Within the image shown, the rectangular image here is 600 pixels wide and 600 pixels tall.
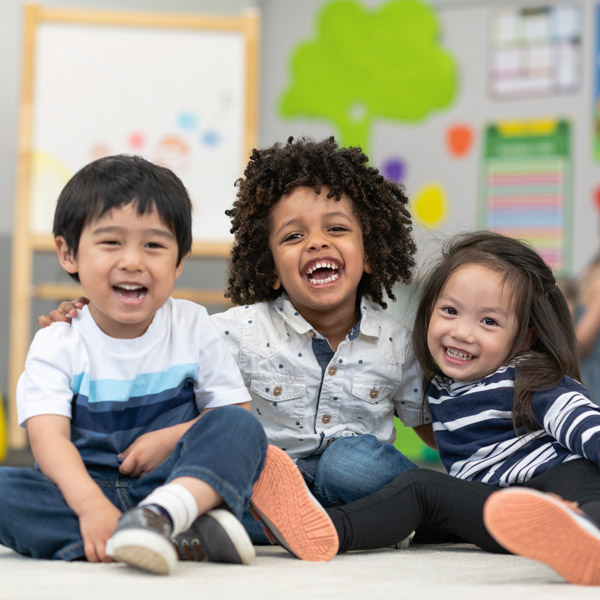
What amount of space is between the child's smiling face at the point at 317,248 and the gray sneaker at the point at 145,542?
22.4 inches

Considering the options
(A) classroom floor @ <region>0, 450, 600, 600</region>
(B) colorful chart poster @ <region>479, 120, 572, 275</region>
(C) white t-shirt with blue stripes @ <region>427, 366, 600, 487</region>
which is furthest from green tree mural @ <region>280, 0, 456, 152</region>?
(A) classroom floor @ <region>0, 450, 600, 600</region>

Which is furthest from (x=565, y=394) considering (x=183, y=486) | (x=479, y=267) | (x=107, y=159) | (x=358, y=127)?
(x=358, y=127)

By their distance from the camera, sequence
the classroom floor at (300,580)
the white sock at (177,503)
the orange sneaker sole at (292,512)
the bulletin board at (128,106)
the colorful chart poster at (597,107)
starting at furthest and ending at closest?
the colorful chart poster at (597,107) → the bulletin board at (128,106) → the orange sneaker sole at (292,512) → the white sock at (177,503) → the classroom floor at (300,580)

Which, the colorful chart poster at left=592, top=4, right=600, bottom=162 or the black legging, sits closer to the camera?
the black legging

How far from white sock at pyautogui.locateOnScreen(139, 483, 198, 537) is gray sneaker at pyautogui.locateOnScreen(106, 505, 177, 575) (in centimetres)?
2

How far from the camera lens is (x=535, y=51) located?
139 inches

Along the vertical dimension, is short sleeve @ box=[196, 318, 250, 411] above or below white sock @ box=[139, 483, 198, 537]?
above

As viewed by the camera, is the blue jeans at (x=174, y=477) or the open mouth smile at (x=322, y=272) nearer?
the blue jeans at (x=174, y=477)

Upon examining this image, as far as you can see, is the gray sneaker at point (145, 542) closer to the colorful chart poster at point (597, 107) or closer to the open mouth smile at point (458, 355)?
the open mouth smile at point (458, 355)

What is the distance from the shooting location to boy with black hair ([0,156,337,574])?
3.28 feet

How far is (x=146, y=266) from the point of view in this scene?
1.13 m

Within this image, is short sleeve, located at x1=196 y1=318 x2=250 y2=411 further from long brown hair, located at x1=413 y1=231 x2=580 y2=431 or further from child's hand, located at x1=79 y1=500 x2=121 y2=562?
long brown hair, located at x1=413 y1=231 x2=580 y2=431

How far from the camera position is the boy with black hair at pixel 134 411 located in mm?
1001

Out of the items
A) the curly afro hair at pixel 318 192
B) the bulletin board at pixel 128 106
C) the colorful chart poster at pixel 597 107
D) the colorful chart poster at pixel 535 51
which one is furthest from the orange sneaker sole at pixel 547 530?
the colorful chart poster at pixel 535 51
